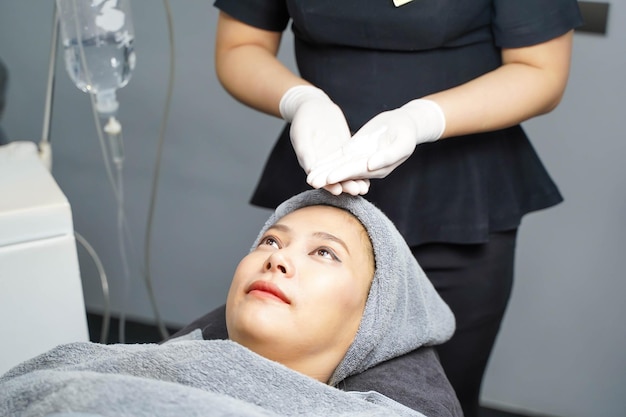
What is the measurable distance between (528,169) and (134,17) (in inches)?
54.0

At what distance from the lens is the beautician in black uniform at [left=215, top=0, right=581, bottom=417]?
1407 mm

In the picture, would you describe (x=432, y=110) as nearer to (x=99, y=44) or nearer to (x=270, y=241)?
(x=270, y=241)

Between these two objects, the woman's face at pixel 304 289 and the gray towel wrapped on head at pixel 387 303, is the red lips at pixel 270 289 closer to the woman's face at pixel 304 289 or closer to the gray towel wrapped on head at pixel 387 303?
the woman's face at pixel 304 289

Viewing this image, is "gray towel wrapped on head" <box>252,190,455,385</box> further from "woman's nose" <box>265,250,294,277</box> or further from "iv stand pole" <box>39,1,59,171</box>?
"iv stand pole" <box>39,1,59,171</box>

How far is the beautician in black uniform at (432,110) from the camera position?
1407mm

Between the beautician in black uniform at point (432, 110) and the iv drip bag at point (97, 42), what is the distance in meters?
0.26

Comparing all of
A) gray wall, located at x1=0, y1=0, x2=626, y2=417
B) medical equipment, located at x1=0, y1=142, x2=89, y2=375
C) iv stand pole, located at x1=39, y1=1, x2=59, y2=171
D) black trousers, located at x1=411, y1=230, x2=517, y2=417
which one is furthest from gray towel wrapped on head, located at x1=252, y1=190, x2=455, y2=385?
gray wall, located at x1=0, y1=0, x2=626, y2=417

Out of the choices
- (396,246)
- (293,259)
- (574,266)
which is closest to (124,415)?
(293,259)

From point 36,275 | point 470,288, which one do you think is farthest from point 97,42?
point 470,288

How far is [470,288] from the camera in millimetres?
1554

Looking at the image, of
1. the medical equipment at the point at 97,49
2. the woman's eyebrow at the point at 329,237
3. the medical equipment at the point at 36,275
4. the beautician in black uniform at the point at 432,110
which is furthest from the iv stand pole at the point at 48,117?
the woman's eyebrow at the point at 329,237

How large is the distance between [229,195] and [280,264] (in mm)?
1300

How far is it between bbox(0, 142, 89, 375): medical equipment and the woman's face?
1.11ft

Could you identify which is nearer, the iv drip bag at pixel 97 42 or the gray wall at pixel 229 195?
the iv drip bag at pixel 97 42
